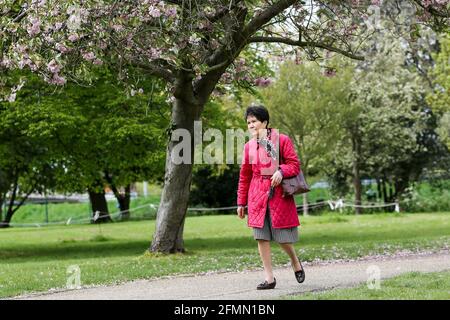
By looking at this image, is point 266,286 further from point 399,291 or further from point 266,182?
point 399,291

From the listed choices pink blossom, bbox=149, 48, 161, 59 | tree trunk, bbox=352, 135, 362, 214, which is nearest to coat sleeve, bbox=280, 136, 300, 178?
pink blossom, bbox=149, 48, 161, 59

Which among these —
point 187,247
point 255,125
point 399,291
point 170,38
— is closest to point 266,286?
point 399,291

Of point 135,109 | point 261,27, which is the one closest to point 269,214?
point 261,27

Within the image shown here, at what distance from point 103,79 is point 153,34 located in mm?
9682

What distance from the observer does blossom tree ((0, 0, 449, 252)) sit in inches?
432

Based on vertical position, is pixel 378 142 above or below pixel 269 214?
above

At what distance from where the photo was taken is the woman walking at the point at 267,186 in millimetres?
8680

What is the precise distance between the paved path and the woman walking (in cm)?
50

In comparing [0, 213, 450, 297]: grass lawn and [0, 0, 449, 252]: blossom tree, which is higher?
[0, 0, 449, 252]: blossom tree

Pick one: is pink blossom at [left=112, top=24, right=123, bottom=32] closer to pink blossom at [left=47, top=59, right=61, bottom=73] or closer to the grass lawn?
pink blossom at [left=47, top=59, right=61, bottom=73]

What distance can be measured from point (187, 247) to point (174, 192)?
569cm

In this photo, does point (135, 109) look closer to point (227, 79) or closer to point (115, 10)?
point (227, 79)

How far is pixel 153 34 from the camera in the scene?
11805 mm
